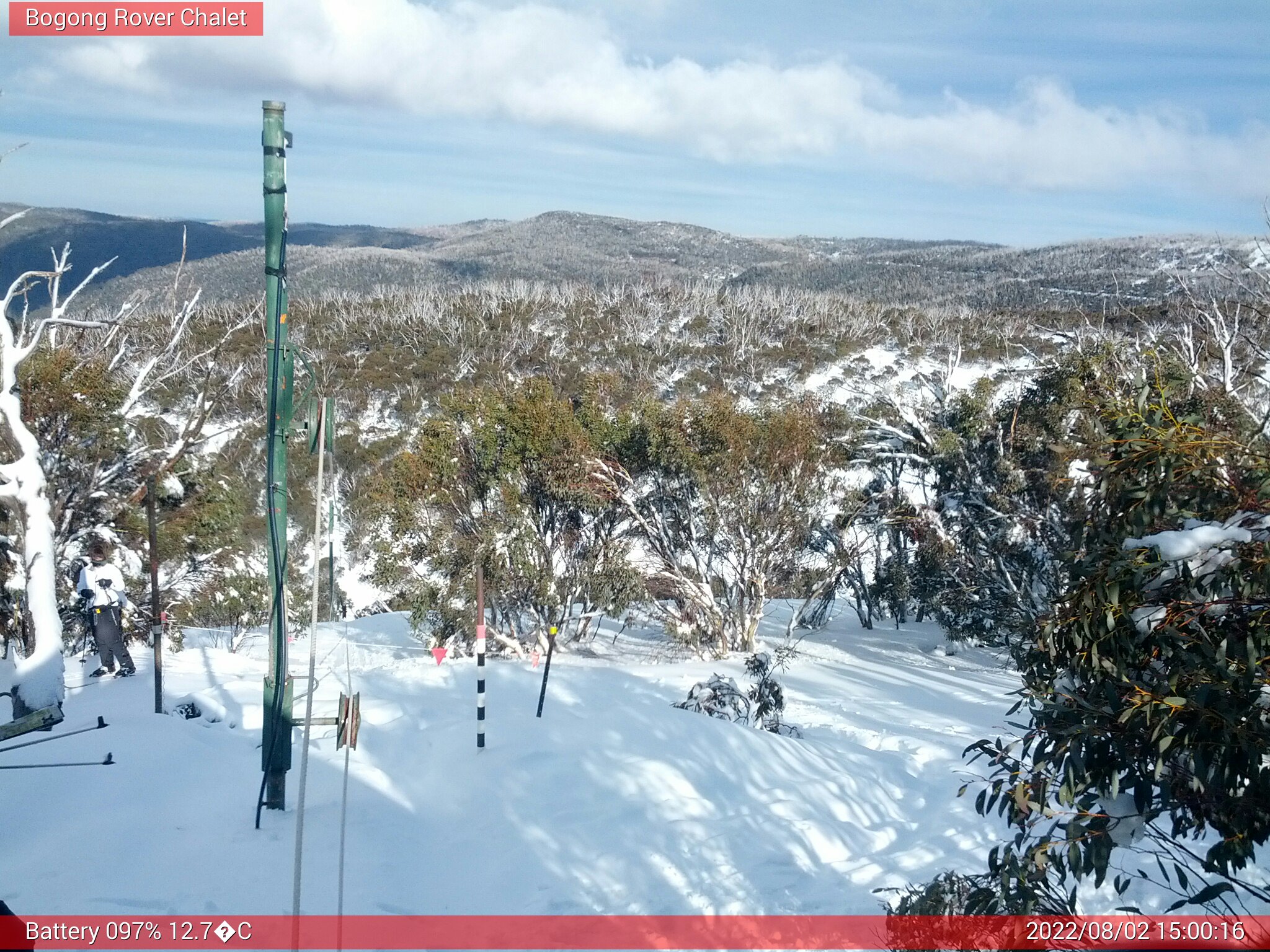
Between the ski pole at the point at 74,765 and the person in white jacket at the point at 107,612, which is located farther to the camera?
the person in white jacket at the point at 107,612

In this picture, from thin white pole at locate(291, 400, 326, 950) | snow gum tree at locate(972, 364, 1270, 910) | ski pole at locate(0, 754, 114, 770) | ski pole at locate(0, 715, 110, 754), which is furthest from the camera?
ski pole at locate(0, 715, 110, 754)

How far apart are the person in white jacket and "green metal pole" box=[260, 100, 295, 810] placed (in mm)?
3756

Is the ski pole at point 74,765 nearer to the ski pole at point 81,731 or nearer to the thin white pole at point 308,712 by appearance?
the ski pole at point 81,731

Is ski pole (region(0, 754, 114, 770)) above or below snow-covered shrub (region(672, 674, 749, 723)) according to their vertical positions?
above

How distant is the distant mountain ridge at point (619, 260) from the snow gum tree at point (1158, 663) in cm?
4009

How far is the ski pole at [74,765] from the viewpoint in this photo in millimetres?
4995

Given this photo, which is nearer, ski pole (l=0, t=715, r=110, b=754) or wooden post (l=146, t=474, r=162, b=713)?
ski pole (l=0, t=715, r=110, b=754)

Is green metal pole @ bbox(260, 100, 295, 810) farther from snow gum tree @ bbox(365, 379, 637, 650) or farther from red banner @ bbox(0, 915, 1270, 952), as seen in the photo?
snow gum tree @ bbox(365, 379, 637, 650)

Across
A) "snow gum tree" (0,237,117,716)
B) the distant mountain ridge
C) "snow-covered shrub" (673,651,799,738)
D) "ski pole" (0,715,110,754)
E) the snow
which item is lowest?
"snow-covered shrub" (673,651,799,738)

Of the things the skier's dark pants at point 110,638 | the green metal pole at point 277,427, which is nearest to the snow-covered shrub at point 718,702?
the green metal pole at point 277,427

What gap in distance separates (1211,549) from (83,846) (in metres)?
5.03

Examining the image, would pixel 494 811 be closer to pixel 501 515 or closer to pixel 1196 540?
pixel 1196 540

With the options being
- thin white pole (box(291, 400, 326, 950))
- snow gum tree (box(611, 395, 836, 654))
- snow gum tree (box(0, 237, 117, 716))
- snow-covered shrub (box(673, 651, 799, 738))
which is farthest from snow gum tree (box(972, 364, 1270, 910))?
snow gum tree (box(611, 395, 836, 654))

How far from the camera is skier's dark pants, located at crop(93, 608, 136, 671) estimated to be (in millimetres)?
8156
